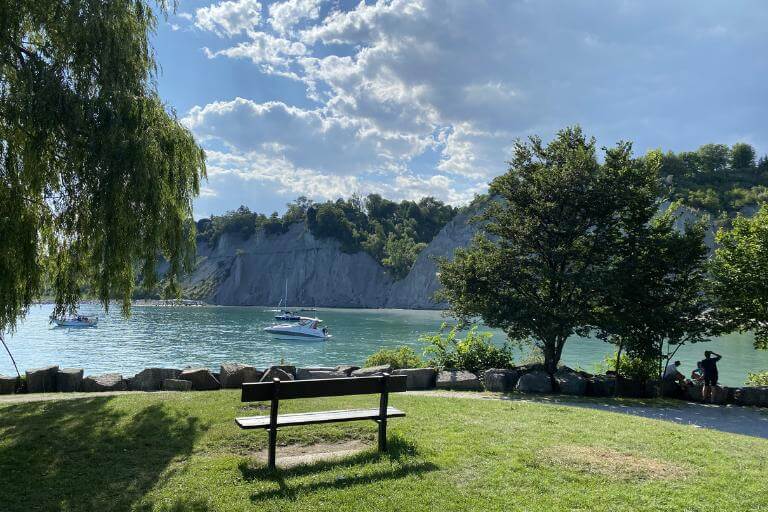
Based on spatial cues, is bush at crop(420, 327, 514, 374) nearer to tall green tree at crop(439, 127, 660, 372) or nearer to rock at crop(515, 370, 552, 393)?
tall green tree at crop(439, 127, 660, 372)

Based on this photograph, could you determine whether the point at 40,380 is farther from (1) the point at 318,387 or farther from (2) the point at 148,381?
(1) the point at 318,387

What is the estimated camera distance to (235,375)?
13.0m

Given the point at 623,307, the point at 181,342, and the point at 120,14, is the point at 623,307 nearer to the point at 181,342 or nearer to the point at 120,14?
the point at 120,14

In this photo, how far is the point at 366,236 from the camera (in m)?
138

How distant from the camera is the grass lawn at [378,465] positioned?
207 inches

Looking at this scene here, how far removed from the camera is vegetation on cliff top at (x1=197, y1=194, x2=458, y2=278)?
132 meters

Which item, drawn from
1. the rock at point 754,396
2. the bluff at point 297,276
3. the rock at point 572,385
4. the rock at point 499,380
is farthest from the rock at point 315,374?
the bluff at point 297,276

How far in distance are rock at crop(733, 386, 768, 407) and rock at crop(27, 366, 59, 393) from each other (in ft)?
58.3

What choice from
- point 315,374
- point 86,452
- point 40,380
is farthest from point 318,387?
point 40,380

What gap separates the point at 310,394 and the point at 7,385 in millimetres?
10147

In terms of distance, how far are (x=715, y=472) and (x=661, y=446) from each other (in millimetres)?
1206

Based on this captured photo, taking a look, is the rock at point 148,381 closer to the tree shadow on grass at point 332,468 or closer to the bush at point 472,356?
the tree shadow on grass at point 332,468

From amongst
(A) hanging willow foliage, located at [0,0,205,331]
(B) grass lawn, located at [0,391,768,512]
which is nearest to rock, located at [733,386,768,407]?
(B) grass lawn, located at [0,391,768,512]

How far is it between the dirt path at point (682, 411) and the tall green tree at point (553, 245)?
8.09 feet
